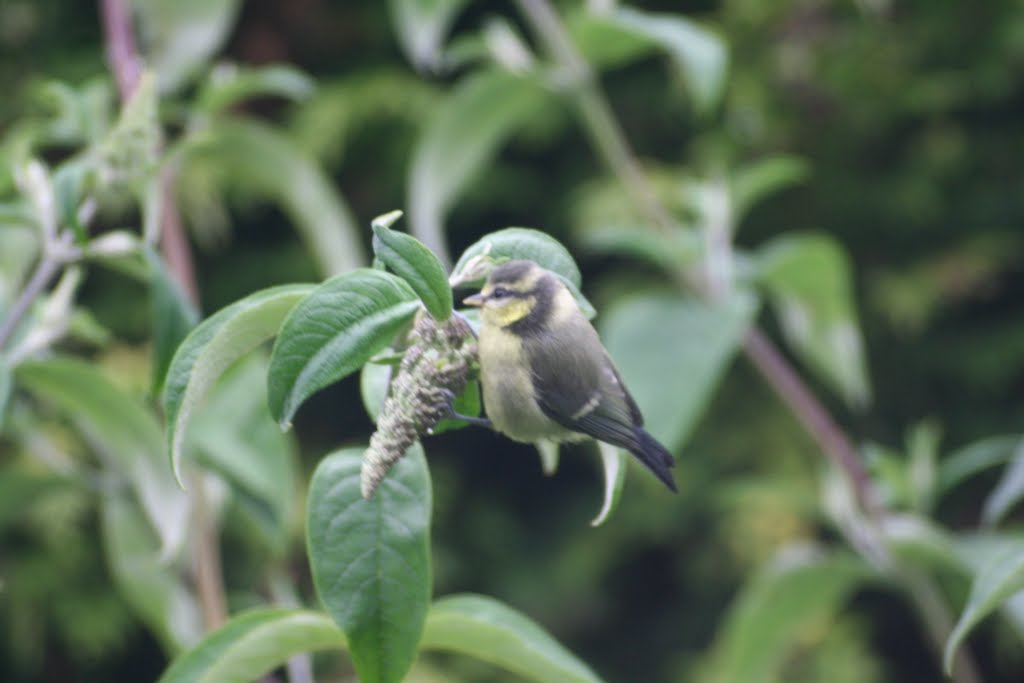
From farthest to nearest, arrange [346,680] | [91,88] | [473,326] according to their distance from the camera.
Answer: [346,680]
[91,88]
[473,326]

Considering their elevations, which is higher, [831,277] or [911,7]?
[831,277]

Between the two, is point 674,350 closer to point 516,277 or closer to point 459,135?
point 459,135

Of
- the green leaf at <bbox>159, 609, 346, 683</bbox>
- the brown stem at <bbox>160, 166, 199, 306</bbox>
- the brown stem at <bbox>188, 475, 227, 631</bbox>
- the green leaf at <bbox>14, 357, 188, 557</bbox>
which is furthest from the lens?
the brown stem at <bbox>160, 166, 199, 306</bbox>

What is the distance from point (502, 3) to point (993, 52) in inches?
32.2

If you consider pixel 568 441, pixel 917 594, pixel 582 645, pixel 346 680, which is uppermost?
pixel 568 441

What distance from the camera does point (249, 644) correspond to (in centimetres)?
50

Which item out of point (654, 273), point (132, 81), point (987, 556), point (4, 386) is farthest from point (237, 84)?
point (654, 273)

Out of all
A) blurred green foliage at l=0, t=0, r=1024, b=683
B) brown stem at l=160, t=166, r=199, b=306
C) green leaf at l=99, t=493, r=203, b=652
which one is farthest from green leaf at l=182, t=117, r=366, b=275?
blurred green foliage at l=0, t=0, r=1024, b=683

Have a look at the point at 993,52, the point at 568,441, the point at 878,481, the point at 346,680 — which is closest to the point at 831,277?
the point at 878,481

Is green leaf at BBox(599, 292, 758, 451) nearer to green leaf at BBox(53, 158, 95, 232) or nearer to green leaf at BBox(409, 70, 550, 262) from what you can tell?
green leaf at BBox(409, 70, 550, 262)

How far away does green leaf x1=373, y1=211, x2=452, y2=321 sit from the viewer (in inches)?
16.0

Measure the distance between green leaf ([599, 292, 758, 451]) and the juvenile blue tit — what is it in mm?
369

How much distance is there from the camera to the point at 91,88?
2.58 ft

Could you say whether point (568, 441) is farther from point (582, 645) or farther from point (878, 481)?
point (582, 645)
